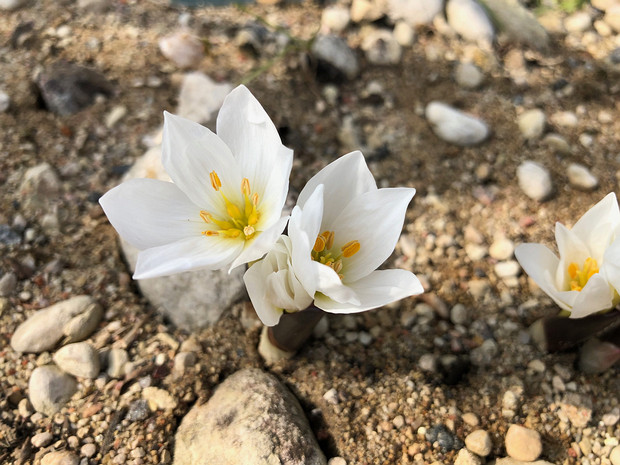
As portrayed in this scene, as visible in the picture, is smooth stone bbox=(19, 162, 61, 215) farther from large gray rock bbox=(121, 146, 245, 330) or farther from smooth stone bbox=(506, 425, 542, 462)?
smooth stone bbox=(506, 425, 542, 462)

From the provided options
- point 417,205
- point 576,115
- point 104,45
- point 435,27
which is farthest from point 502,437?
point 104,45

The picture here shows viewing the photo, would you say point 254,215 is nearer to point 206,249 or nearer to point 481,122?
point 206,249

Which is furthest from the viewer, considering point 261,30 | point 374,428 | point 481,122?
point 261,30

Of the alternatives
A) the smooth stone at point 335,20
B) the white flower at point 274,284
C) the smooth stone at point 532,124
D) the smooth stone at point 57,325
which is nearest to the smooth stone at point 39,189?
the smooth stone at point 57,325

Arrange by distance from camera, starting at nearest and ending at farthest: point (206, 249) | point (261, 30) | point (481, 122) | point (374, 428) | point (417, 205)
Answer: point (206, 249) → point (374, 428) → point (417, 205) → point (481, 122) → point (261, 30)

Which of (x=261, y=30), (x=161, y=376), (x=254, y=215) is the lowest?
(x=161, y=376)

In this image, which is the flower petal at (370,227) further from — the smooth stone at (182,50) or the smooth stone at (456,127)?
the smooth stone at (182,50)

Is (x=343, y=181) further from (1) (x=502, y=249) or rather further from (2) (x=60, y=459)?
(2) (x=60, y=459)
